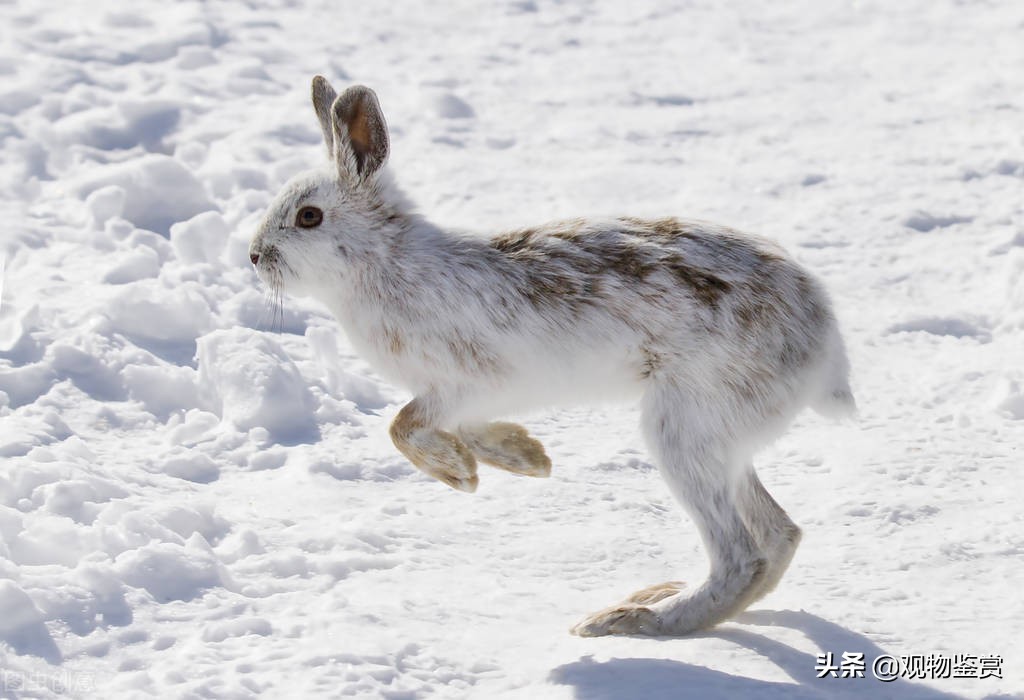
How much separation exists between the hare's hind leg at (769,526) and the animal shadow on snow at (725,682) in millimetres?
292

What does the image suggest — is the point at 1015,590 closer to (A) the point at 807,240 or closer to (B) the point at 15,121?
(A) the point at 807,240

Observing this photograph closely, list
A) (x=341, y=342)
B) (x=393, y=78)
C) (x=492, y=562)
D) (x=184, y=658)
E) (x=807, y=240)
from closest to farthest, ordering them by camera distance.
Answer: (x=184, y=658) → (x=492, y=562) → (x=341, y=342) → (x=807, y=240) → (x=393, y=78)

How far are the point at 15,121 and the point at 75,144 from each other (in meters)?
0.40

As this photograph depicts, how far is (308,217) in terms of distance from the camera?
438 cm

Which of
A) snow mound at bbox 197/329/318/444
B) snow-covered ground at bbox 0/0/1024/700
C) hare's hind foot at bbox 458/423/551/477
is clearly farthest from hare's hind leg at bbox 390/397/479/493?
snow mound at bbox 197/329/318/444

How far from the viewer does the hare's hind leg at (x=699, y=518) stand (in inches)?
161

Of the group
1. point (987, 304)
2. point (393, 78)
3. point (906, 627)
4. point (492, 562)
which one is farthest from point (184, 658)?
→ point (393, 78)

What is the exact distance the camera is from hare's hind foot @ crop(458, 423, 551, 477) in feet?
A: 14.6

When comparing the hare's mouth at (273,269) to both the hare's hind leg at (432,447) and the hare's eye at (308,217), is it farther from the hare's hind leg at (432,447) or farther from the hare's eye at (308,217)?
the hare's hind leg at (432,447)

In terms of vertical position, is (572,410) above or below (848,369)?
below

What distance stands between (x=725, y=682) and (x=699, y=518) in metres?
0.50

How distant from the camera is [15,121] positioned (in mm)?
7738

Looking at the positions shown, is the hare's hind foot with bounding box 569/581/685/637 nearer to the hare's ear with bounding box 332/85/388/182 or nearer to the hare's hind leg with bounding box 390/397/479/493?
the hare's hind leg with bounding box 390/397/479/493

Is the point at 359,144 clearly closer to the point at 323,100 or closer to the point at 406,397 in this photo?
the point at 323,100
